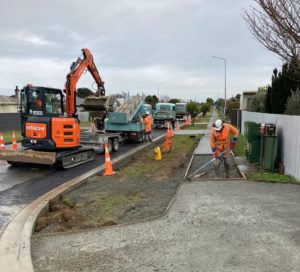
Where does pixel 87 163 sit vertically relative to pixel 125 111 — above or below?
below

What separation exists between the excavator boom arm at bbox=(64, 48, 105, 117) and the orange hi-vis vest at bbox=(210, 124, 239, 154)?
602 centimetres

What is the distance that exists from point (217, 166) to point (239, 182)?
1.18 metres

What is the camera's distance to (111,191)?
8.29 metres

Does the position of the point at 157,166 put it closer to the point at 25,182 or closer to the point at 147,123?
the point at 25,182

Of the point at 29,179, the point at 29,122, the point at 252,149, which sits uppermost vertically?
the point at 29,122

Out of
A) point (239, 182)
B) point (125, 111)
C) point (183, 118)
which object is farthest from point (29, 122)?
point (183, 118)

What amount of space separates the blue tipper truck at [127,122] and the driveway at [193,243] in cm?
1338

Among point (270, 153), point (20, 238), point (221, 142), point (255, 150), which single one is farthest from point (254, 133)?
point (20, 238)

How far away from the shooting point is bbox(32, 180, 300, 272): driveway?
4.30 m

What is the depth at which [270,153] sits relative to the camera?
10.3 metres

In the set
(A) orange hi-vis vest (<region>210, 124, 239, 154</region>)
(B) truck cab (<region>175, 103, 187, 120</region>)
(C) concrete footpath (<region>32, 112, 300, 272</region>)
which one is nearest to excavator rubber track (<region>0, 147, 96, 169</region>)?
(A) orange hi-vis vest (<region>210, 124, 239, 154</region>)

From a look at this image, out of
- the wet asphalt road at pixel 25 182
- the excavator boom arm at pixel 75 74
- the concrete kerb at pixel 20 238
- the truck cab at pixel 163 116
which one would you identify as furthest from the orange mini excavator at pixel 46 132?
the truck cab at pixel 163 116

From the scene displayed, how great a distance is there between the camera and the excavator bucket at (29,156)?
11.4 meters

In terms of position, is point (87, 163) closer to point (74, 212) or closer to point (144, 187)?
point (144, 187)
